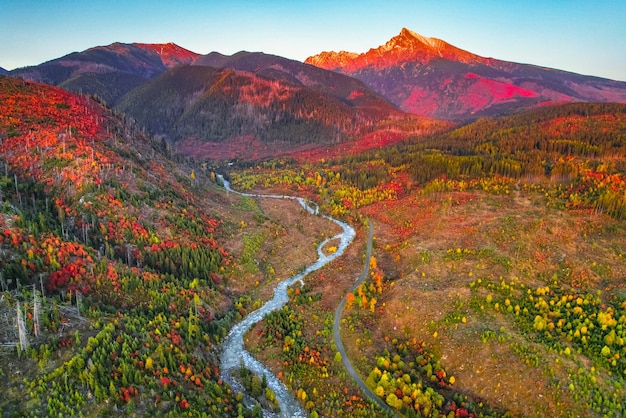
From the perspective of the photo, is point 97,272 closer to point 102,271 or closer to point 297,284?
point 102,271

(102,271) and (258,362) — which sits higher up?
(102,271)

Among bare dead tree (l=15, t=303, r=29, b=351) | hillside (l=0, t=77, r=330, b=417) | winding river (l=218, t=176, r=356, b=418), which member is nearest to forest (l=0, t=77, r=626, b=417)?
hillside (l=0, t=77, r=330, b=417)

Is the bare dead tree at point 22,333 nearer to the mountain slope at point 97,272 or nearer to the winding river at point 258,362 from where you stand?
the mountain slope at point 97,272

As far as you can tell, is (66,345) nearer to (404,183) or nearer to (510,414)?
(510,414)

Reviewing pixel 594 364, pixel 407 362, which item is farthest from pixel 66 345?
pixel 594 364

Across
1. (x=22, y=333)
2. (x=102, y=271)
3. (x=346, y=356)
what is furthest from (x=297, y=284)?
(x=22, y=333)

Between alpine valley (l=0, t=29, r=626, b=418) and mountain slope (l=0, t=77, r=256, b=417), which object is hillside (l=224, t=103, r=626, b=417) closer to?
alpine valley (l=0, t=29, r=626, b=418)

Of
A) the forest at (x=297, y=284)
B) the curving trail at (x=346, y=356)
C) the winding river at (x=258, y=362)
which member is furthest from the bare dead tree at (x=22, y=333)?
the curving trail at (x=346, y=356)

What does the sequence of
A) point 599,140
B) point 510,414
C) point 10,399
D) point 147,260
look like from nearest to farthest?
point 10,399 < point 510,414 < point 147,260 < point 599,140
